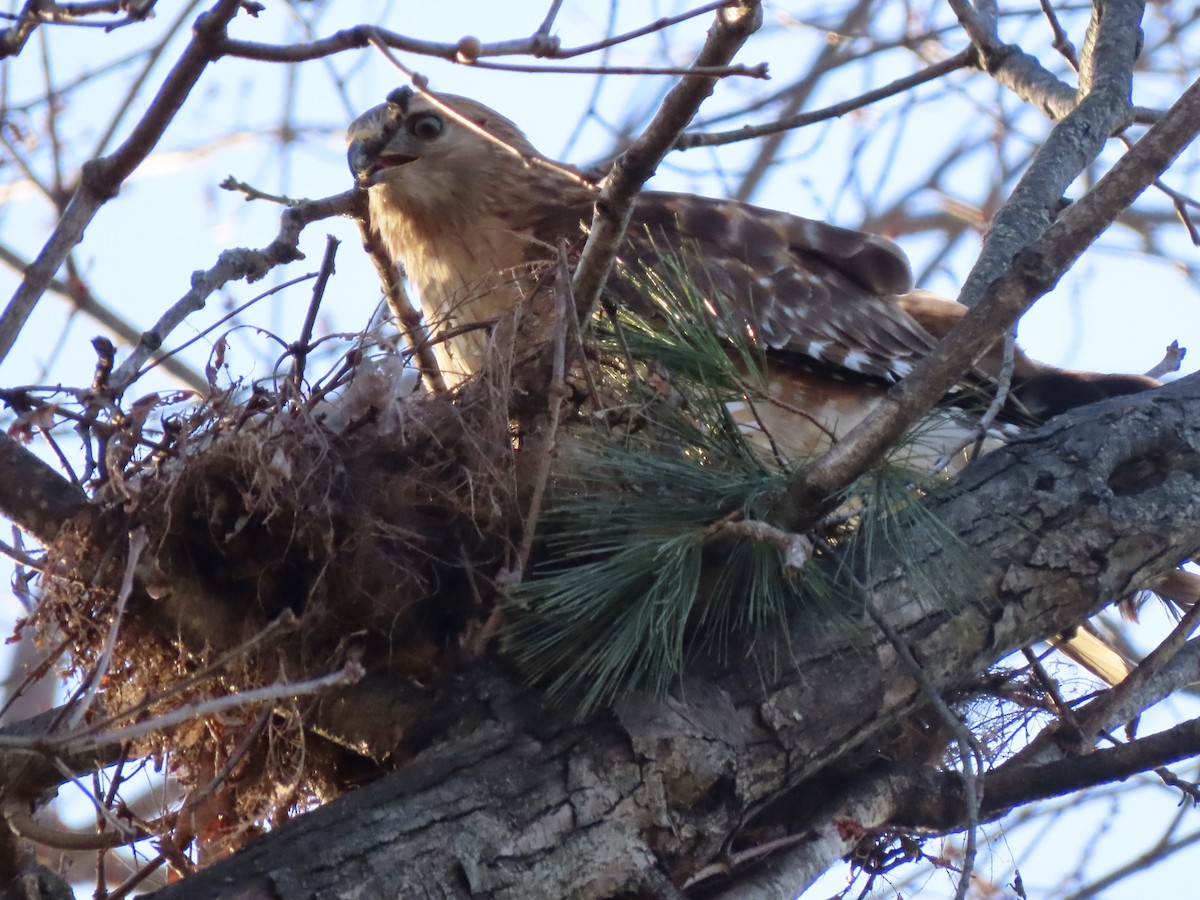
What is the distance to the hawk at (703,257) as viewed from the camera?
4.12 metres

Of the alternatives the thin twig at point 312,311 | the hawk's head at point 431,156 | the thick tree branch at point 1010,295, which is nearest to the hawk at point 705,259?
the hawk's head at point 431,156

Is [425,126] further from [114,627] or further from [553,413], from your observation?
[114,627]

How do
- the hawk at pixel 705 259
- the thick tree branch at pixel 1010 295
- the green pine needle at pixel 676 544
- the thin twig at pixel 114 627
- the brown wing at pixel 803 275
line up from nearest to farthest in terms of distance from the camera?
the thin twig at pixel 114 627 → the thick tree branch at pixel 1010 295 → the green pine needle at pixel 676 544 → the hawk at pixel 705 259 → the brown wing at pixel 803 275

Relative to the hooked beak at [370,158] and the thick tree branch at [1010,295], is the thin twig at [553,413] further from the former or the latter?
the hooked beak at [370,158]

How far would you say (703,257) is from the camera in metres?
4.09

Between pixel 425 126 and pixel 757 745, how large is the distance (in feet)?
9.25

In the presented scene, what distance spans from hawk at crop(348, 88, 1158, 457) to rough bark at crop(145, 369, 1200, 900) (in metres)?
0.91

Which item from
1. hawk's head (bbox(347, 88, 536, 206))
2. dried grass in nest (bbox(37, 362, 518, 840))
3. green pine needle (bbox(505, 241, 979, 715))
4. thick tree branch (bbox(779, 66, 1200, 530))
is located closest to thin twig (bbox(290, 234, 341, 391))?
dried grass in nest (bbox(37, 362, 518, 840))

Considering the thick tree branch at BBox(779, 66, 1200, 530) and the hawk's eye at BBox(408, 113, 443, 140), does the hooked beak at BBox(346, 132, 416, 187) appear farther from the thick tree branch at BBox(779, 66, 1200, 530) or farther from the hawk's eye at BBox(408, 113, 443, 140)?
the thick tree branch at BBox(779, 66, 1200, 530)

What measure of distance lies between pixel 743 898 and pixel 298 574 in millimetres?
1006

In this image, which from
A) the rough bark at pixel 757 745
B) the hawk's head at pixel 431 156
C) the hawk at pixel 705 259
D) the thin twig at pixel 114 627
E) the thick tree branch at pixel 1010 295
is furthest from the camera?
the hawk's head at pixel 431 156

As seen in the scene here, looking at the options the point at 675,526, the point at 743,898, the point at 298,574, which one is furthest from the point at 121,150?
the point at 743,898

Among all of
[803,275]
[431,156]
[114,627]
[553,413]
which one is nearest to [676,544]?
[553,413]

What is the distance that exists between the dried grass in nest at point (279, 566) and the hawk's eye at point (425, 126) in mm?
2074
